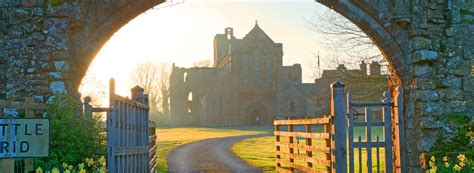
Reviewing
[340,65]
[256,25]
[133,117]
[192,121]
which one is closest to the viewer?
[133,117]

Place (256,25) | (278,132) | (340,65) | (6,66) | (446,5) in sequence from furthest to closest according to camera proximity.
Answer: (256,25), (340,65), (278,132), (446,5), (6,66)

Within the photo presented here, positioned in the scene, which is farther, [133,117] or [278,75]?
[278,75]

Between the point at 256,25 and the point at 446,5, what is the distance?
5549 centimetres

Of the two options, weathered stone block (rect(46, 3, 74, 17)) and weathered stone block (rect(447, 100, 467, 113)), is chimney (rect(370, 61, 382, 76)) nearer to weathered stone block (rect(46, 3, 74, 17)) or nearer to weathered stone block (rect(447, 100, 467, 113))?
weathered stone block (rect(447, 100, 467, 113))

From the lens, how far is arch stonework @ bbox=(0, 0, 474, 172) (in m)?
9.93

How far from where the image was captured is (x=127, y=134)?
333 inches

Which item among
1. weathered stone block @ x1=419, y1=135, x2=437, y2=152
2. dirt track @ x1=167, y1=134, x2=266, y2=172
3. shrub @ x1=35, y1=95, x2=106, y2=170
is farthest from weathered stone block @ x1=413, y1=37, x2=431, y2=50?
dirt track @ x1=167, y1=134, x2=266, y2=172

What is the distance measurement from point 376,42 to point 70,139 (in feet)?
19.1

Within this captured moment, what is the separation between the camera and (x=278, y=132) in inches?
565

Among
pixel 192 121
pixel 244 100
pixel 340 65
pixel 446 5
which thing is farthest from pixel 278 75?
pixel 446 5

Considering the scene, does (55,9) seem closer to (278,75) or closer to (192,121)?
(278,75)

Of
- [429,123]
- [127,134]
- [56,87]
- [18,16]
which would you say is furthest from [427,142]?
[18,16]

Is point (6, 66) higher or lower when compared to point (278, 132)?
higher

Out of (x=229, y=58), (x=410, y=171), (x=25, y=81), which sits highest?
(x=229, y=58)
